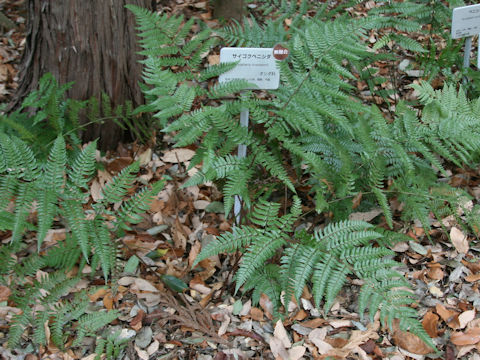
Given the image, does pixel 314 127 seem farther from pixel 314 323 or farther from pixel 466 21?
pixel 466 21

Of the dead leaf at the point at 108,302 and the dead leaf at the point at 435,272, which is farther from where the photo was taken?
the dead leaf at the point at 435,272

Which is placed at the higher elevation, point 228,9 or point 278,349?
point 228,9

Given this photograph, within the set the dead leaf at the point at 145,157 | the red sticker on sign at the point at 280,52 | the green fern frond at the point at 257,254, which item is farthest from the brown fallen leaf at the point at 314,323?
the dead leaf at the point at 145,157

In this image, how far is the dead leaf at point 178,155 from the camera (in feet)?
11.0

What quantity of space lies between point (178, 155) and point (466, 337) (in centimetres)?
209

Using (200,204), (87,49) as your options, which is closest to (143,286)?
(200,204)

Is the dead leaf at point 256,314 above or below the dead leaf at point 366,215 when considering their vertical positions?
below

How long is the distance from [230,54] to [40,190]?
1112 mm

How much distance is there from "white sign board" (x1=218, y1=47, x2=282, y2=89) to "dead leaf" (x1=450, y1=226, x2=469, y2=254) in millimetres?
1393

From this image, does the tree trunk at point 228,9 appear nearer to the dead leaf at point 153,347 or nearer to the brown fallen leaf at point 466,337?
the dead leaf at point 153,347

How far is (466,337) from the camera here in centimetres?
232

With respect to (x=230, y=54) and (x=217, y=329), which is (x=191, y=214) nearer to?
(x=217, y=329)

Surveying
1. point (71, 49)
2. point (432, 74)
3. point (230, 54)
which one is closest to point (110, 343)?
point (230, 54)

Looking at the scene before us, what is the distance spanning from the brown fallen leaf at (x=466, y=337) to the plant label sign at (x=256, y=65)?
4.99ft
